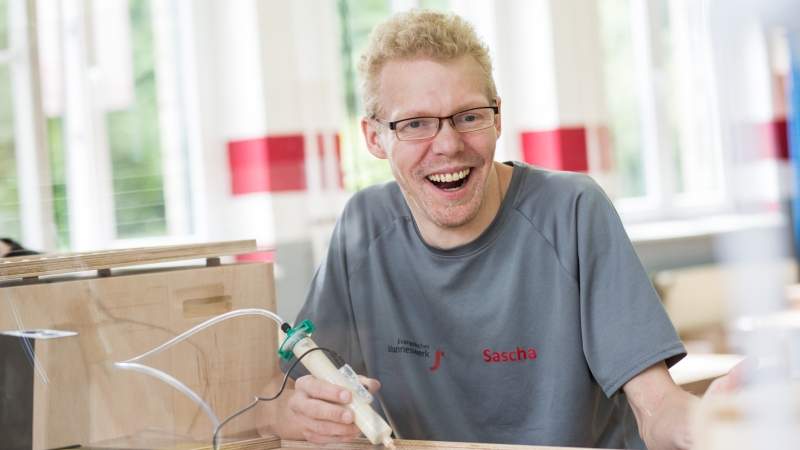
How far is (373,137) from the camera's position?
3.87ft

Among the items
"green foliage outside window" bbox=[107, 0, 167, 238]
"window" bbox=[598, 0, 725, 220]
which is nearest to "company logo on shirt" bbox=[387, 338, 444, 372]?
"green foliage outside window" bbox=[107, 0, 167, 238]

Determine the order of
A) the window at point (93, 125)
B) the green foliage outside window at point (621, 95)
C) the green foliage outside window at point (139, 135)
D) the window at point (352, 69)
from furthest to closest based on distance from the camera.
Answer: the green foliage outside window at point (621, 95), the window at point (352, 69), the green foliage outside window at point (139, 135), the window at point (93, 125)

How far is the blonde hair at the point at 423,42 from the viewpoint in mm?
1068

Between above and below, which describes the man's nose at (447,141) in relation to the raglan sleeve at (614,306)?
above

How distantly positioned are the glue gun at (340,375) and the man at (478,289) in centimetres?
4

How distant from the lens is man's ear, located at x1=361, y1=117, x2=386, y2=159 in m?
1.16

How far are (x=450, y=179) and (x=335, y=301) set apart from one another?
0.64 ft

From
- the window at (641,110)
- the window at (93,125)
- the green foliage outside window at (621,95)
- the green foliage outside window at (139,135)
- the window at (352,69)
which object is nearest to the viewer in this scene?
the window at (93,125)

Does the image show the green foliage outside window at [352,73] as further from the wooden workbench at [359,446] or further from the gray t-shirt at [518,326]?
the wooden workbench at [359,446]

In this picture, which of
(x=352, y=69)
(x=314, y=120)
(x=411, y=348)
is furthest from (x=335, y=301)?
(x=352, y=69)

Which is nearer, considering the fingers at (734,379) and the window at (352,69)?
Result: the fingers at (734,379)

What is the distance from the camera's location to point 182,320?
95cm

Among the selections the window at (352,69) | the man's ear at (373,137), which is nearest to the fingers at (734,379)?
the man's ear at (373,137)

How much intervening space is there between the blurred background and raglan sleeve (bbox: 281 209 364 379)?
4 centimetres
